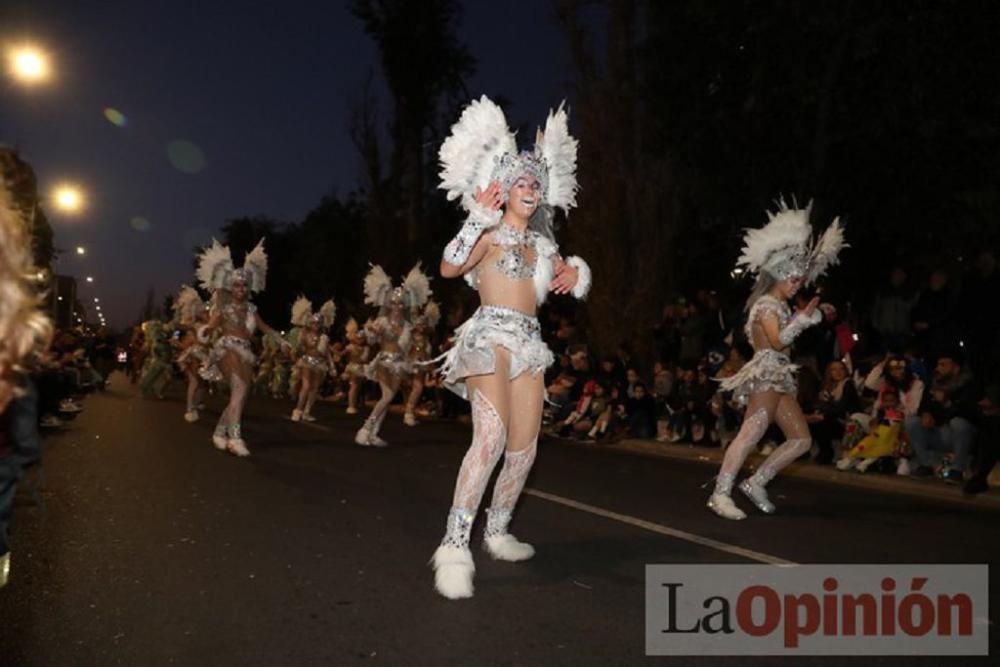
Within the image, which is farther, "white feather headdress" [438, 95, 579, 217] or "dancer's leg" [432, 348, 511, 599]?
"white feather headdress" [438, 95, 579, 217]

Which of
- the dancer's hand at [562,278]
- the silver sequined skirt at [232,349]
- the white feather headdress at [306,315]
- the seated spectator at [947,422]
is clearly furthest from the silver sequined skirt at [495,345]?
the white feather headdress at [306,315]

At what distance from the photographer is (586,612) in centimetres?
458

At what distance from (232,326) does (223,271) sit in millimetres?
704

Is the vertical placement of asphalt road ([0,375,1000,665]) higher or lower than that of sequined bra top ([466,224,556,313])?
lower

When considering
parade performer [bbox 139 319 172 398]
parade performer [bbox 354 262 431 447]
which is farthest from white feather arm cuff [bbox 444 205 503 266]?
parade performer [bbox 139 319 172 398]

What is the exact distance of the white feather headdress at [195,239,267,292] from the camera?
11172 millimetres

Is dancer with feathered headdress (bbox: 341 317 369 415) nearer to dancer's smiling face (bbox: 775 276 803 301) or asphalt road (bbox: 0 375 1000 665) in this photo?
asphalt road (bbox: 0 375 1000 665)

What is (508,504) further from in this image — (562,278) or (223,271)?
(223,271)

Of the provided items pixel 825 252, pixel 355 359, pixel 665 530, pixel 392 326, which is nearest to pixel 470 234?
pixel 665 530

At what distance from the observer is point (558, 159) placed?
19.1 feet

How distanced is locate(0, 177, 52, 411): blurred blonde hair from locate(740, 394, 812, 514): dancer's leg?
19.7 ft

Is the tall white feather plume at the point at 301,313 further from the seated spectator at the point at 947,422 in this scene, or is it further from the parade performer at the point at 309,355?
the seated spectator at the point at 947,422

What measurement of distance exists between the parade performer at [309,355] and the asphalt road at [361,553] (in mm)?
6299

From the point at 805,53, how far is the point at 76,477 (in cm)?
1185
